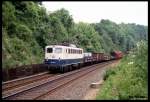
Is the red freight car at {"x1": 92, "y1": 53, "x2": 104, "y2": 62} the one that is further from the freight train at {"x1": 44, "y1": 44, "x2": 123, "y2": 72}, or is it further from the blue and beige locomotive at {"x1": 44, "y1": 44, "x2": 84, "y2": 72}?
the blue and beige locomotive at {"x1": 44, "y1": 44, "x2": 84, "y2": 72}

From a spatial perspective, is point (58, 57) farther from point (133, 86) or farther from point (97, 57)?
point (97, 57)

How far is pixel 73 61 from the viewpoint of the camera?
131 ft

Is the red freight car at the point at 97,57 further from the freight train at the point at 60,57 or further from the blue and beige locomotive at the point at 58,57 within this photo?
the blue and beige locomotive at the point at 58,57

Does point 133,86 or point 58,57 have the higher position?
point 58,57

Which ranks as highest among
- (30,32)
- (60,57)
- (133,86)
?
A: (30,32)

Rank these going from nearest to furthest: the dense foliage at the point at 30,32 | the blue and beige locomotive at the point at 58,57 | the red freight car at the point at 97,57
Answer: the dense foliage at the point at 30,32 < the blue and beige locomotive at the point at 58,57 < the red freight car at the point at 97,57

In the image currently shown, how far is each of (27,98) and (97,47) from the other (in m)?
61.8

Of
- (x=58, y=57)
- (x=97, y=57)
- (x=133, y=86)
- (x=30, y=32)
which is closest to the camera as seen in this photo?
(x=133, y=86)

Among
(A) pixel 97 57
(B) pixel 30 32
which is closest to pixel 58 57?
(B) pixel 30 32

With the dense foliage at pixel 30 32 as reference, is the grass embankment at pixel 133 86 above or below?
below

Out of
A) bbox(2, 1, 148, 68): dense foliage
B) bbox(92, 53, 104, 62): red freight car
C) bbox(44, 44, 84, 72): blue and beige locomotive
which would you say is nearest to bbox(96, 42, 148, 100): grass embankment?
bbox(2, 1, 148, 68): dense foliage

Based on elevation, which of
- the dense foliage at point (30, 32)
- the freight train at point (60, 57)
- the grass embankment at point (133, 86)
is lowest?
the grass embankment at point (133, 86)

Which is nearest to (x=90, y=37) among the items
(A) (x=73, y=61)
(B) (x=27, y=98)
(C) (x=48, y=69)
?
(A) (x=73, y=61)

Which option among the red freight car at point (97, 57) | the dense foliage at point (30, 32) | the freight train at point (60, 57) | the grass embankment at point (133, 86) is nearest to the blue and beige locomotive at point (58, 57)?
the freight train at point (60, 57)
